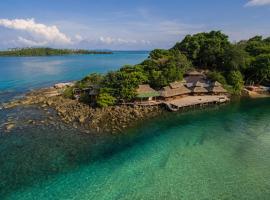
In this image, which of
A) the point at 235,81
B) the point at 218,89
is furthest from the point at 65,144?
the point at 235,81

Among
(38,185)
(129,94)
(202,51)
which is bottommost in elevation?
(38,185)

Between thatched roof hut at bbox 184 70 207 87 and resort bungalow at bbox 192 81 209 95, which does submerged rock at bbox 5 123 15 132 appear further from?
thatched roof hut at bbox 184 70 207 87

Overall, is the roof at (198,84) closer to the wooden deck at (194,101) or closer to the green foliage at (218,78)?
the wooden deck at (194,101)

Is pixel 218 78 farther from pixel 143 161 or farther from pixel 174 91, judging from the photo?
pixel 143 161

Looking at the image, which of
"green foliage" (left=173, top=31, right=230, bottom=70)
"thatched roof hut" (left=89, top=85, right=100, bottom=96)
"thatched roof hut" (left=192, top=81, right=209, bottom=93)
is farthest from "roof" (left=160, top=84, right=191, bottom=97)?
"green foliage" (left=173, top=31, right=230, bottom=70)

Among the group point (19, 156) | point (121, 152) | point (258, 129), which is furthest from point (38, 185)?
point (258, 129)

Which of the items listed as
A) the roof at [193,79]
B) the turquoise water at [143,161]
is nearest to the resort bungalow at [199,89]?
the roof at [193,79]

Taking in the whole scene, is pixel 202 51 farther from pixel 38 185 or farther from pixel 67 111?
pixel 38 185
